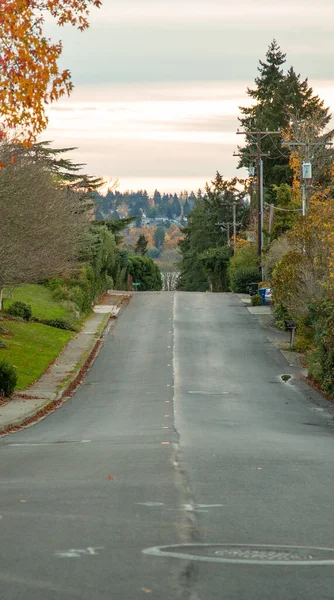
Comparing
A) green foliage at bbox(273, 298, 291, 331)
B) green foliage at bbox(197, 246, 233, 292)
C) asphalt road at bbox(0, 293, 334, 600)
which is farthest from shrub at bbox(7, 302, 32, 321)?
green foliage at bbox(197, 246, 233, 292)

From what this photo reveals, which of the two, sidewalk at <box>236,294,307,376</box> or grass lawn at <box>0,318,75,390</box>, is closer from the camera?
grass lawn at <box>0,318,75,390</box>

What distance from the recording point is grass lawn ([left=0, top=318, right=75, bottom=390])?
1400 inches

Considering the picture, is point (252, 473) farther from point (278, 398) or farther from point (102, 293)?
point (102, 293)

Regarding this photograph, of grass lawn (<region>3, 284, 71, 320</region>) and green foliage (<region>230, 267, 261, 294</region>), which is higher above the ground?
green foliage (<region>230, 267, 261, 294</region>)

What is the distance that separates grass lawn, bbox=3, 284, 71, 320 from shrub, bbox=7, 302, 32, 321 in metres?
0.95

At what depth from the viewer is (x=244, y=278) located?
7744cm

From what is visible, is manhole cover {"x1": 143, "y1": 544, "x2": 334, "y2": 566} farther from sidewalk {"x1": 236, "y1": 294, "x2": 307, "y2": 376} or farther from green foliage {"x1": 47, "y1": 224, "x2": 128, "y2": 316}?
green foliage {"x1": 47, "y1": 224, "x2": 128, "y2": 316}

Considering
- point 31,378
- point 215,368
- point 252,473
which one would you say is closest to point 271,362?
point 215,368

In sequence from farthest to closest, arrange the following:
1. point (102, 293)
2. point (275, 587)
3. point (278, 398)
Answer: point (102, 293), point (278, 398), point (275, 587)

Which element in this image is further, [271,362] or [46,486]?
[271,362]

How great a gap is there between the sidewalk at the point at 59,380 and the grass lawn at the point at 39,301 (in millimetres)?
1800

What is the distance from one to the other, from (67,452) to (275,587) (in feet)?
31.4

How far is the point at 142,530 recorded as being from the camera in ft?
29.4

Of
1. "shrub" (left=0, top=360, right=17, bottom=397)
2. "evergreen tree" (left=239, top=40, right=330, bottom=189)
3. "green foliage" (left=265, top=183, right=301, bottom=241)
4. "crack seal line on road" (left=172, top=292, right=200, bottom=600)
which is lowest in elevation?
"shrub" (left=0, top=360, right=17, bottom=397)
